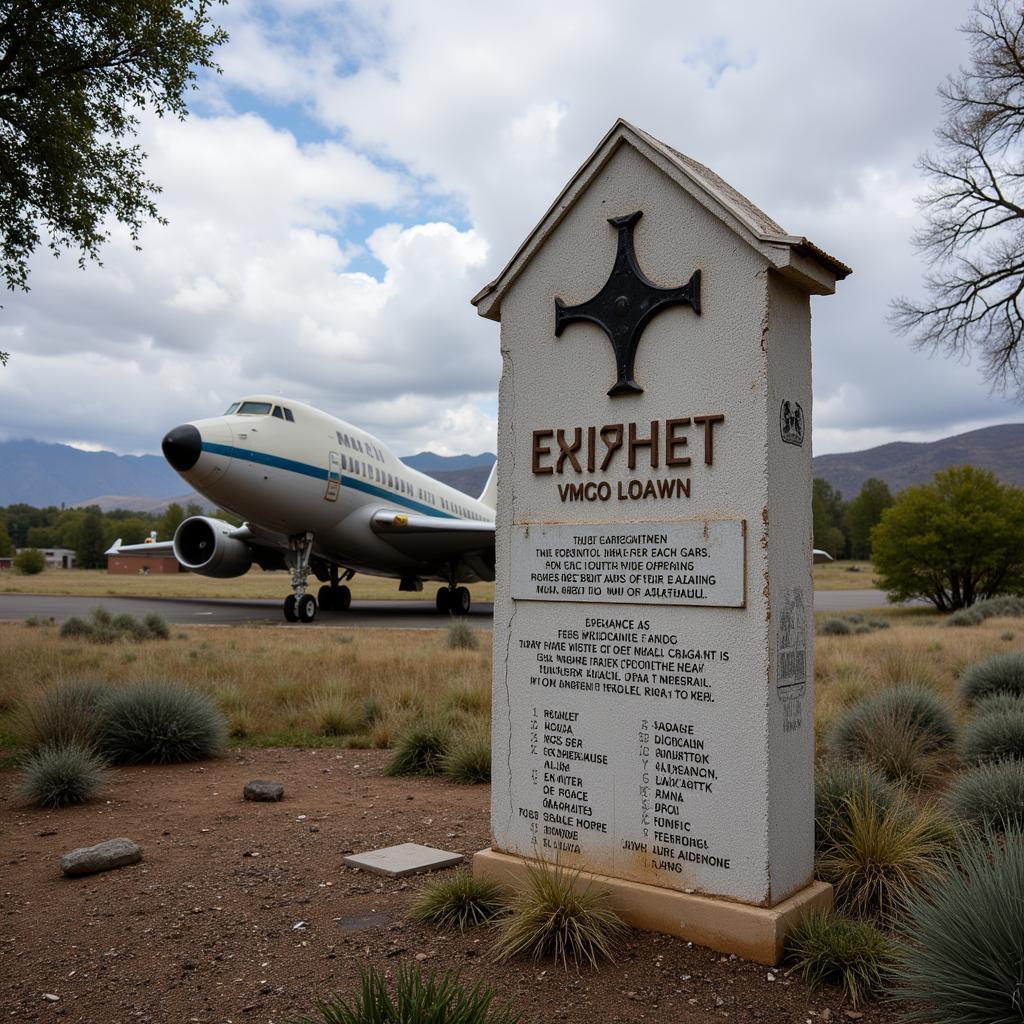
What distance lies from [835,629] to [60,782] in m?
17.7

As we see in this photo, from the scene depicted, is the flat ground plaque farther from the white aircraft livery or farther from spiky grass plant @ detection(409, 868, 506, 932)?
the white aircraft livery

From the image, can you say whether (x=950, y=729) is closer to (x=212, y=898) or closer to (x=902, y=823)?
(x=902, y=823)

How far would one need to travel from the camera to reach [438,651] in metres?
14.9

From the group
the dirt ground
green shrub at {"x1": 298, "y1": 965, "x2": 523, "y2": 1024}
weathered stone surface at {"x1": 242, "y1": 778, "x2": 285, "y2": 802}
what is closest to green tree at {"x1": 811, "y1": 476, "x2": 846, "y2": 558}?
weathered stone surface at {"x1": 242, "y1": 778, "x2": 285, "y2": 802}

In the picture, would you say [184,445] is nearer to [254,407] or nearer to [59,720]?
[254,407]

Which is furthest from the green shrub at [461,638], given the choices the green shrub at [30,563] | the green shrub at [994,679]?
the green shrub at [30,563]

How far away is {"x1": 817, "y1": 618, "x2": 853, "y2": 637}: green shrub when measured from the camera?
20.2 meters

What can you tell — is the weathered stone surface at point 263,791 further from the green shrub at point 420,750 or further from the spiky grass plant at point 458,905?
the spiky grass plant at point 458,905

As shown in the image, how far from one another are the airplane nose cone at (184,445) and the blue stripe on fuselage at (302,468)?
20 centimetres

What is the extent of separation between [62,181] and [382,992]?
11.8 m

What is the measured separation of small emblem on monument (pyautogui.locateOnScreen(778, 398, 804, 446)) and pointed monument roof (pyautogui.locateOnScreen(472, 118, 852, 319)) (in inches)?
22.6

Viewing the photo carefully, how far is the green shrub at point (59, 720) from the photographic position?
327 inches

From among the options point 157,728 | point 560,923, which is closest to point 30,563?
point 157,728

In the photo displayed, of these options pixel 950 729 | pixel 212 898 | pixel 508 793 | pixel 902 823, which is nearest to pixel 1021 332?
pixel 950 729
